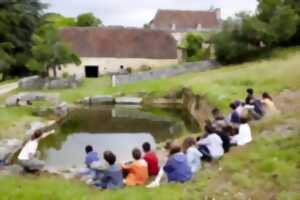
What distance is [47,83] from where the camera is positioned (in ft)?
123

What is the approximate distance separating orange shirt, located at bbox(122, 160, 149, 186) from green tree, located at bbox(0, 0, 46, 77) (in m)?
33.4

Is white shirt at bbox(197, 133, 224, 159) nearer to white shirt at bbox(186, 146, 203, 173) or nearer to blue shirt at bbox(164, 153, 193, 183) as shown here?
white shirt at bbox(186, 146, 203, 173)

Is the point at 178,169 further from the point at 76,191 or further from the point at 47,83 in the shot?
the point at 47,83

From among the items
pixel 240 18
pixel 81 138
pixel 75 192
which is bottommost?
pixel 81 138

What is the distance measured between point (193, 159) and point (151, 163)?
0.98 metres

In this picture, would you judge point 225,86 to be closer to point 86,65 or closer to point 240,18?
point 240,18

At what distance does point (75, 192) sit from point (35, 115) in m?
17.8

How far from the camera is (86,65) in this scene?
4719cm

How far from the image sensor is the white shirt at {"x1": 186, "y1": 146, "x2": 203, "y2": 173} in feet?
37.3

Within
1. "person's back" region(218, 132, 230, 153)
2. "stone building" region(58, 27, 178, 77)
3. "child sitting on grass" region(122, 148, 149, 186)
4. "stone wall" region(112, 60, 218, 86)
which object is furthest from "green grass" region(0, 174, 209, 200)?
"stone building" region(58, 27, 178, 77)

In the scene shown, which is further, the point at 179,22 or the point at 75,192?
the point at 179,22

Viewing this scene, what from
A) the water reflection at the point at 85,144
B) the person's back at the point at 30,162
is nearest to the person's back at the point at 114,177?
the person's back at the point at 30,162

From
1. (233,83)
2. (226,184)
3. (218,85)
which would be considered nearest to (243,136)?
(226,184)

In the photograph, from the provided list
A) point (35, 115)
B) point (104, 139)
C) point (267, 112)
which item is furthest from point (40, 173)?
point (35, 115)
